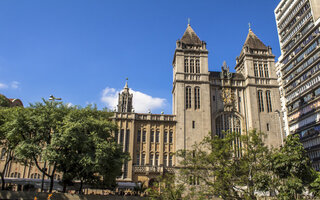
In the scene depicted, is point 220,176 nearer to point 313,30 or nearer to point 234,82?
point 234,82

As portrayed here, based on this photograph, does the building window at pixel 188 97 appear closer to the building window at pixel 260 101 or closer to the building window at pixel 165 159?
the building window at pixel 165 159

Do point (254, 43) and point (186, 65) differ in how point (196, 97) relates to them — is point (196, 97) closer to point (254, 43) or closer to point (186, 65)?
point (186, 65)

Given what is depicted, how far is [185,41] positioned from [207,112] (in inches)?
596

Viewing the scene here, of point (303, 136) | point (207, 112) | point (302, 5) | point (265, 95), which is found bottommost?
point (303, 136)

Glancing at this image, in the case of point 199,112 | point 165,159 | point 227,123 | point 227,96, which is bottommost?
point 165,159

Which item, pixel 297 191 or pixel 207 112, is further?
pixel 207 112

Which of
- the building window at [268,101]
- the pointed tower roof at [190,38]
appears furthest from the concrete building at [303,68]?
the pointed tower roof at [190,38]

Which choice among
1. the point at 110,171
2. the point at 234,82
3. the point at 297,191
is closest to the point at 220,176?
the point at 297,191

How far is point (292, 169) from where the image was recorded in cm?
2323

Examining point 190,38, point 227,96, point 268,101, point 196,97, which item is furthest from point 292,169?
point 190,38

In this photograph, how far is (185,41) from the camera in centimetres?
5334

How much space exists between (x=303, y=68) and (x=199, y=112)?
22.6 m

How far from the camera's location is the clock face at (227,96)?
49594mm

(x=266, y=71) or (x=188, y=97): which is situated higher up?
(x=266, y=71)
